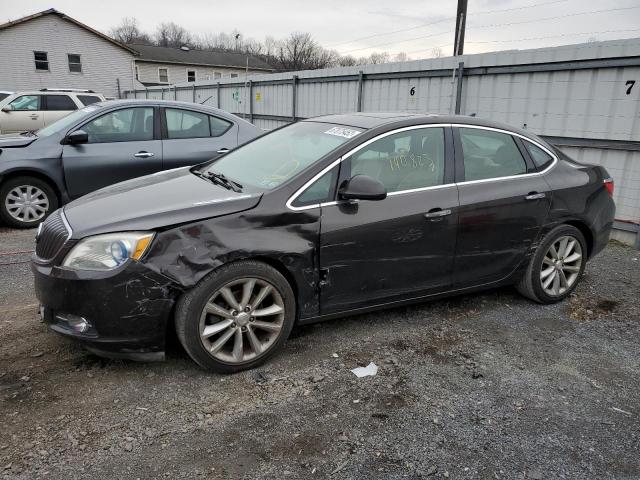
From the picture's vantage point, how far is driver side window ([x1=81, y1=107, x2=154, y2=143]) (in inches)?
266

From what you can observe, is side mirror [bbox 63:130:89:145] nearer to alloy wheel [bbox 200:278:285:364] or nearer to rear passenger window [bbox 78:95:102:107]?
alloy wheel [bbox 200:278:285:364]

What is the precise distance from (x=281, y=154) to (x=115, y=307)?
168 cm

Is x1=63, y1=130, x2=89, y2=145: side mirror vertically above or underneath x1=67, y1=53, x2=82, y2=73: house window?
underneath

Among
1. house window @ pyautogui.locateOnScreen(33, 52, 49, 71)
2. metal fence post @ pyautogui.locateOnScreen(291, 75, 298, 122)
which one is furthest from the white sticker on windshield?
house window @ pyautogui.locateOnScreen(33, 52, 49, 71)

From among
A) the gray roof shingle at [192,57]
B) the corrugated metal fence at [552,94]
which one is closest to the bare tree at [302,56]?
the gray roof shingle at [192,57]

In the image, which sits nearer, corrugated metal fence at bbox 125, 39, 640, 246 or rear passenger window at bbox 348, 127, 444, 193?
rear passenger window at bbox 348, 127, 444, 193

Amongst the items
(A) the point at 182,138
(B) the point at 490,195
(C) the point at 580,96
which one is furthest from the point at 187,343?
(C) the point at 580,96

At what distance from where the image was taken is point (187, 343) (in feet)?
A: 9.79

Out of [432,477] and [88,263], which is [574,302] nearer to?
[432,477]

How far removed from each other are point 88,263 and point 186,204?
2.16 feet

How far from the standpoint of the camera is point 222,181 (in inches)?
144

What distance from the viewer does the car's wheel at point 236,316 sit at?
2.95 meters

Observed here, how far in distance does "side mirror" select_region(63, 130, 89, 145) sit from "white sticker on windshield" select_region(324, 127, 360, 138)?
4.16 meters

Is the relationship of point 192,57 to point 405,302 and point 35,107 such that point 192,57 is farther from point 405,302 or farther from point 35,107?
point 405,302
